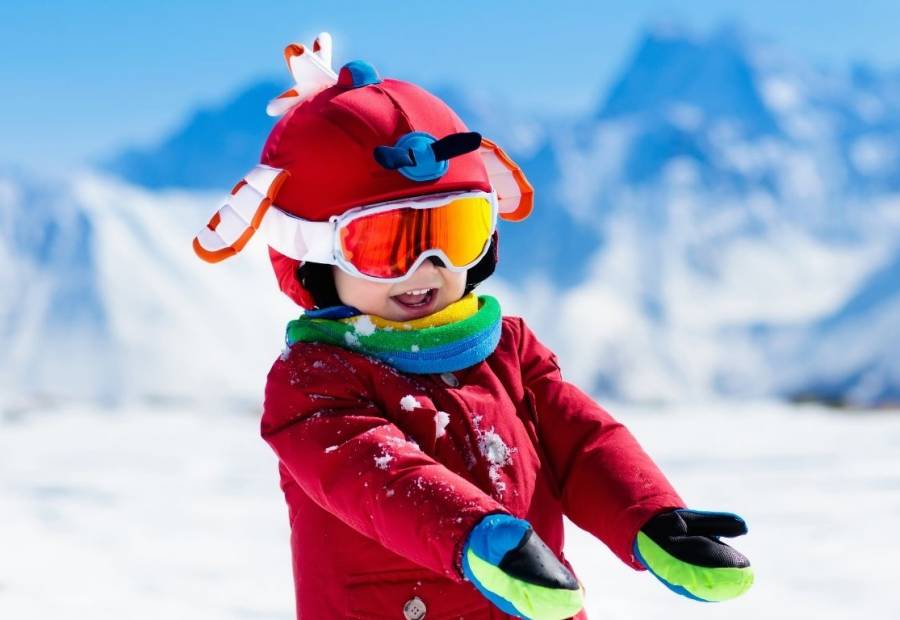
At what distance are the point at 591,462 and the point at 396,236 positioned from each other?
0.44 m

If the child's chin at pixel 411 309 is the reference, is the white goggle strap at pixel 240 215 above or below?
above

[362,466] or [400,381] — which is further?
[400,381]

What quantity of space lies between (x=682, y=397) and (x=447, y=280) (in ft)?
123

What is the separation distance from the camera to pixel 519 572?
1.12 meters

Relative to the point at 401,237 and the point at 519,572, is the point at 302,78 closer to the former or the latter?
the point at 401,237

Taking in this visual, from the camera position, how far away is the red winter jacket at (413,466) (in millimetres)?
1350

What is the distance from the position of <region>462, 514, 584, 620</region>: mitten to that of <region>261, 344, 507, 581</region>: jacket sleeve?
0.04 meters

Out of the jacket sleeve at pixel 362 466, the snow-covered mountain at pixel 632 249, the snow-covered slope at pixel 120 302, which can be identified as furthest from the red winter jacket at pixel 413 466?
→ the snow-covered mountain at pixel 632 249

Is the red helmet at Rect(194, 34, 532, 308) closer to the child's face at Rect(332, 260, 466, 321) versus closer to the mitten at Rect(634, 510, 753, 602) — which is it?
the child's face at Rect(332, 260, 466, 321)

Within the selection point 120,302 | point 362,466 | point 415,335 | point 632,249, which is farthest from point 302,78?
point 632,249

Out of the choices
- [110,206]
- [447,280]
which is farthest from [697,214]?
[447,280]

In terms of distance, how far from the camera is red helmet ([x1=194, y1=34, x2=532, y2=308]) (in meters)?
1.52

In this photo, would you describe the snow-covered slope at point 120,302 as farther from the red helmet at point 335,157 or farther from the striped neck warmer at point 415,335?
the striped neck warmer at point 415,335

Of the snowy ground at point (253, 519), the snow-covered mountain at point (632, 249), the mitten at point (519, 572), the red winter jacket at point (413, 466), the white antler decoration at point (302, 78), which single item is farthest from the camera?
the snow-covered mountain at point (632, 249)
